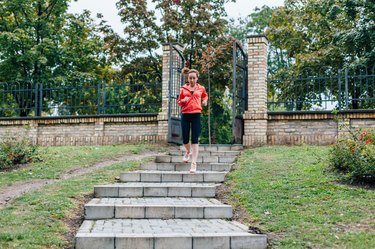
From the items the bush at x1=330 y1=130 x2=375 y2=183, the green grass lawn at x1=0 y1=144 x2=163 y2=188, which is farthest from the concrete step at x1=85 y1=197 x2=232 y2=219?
the green grass lawn at x1=0 y1=144 x2=163 y2=188

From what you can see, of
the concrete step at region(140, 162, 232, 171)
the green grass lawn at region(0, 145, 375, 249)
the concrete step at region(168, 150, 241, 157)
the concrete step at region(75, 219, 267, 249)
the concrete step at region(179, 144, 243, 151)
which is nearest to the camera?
the concrete step at region(75, 219, 267, 249)

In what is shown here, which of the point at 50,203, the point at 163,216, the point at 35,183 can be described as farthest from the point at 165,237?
the point at 35,183

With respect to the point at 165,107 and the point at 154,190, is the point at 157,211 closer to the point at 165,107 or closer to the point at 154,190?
the point at 154,190

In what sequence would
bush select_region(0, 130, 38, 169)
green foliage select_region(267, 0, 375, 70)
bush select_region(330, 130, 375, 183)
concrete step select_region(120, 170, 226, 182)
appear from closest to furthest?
bush select_region(330, 130, 375, 183)
concrete step select_region(120, 170, 226, 182)
bush select_region(0, 130, 38, 169)
green foliage select_region(267, 0, 375, 70)

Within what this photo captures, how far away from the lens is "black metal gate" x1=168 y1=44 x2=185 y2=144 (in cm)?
1256

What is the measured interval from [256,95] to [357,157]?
5.31 metres

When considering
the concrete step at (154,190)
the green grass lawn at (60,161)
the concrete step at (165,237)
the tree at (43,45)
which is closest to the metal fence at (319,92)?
the green grass lawn at (60,161)

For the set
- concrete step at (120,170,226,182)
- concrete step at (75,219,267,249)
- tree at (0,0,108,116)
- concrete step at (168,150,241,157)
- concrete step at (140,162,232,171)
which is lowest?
concrete step at (75,219,267,249)

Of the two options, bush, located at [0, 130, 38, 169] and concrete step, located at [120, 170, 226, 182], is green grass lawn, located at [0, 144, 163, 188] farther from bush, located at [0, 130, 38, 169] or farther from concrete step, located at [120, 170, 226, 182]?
concrete step, located at [120, 170, 226, 182]

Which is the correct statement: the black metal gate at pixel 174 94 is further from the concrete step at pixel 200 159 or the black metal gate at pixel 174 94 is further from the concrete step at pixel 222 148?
the concrete step at pixel 200 159

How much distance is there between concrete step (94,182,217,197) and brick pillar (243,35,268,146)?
5.02m

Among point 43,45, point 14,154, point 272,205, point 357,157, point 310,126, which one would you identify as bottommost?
point 272,205

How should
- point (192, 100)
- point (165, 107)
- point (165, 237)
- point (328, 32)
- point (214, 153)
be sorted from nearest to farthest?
point (165, 237) → point (192, 100) → point (214, 153) → point (165, 107) → point (328, 32)

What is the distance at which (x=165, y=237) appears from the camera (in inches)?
200
